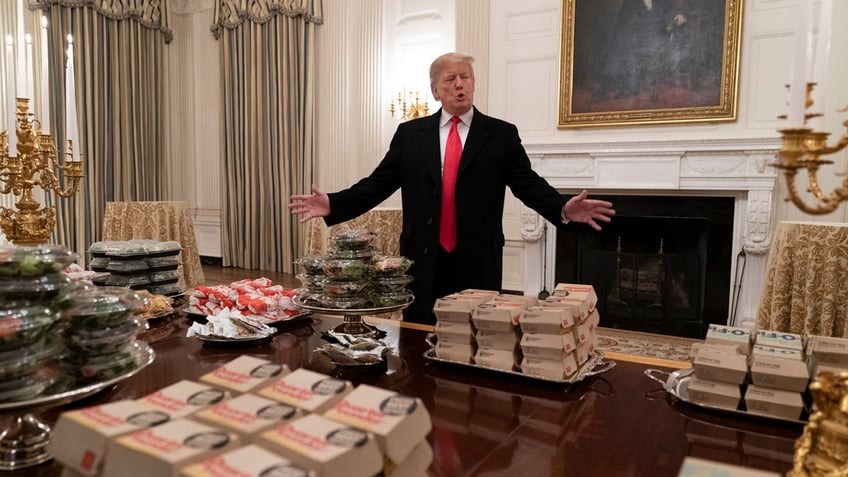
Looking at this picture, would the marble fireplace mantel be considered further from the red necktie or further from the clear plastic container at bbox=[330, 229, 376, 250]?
the clear plastic container at bbox=[330, 229, 376, 250]

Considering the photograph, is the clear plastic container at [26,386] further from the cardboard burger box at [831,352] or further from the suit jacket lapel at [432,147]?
the suit jacket lapel at [432,147]

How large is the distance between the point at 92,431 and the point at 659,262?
181 inches

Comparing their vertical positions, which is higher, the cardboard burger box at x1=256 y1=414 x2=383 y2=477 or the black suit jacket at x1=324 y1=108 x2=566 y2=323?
the black suit jacket at x1=324 y1=108 x2=566 y2=323

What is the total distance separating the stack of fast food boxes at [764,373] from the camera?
909 mm

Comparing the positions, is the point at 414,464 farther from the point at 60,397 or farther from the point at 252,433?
the point at 60,397

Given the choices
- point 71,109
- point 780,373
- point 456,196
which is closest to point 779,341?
point 780,373

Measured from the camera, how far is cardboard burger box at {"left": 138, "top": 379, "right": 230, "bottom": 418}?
623 mm

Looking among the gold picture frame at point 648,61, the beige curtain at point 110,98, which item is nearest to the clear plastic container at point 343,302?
the gold picture frame at point 648,61

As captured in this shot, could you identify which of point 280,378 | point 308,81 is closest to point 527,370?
point 280,378

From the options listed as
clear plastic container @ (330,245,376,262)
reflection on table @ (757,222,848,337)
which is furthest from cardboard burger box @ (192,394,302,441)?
reflection on table @ (757,222,848,337)

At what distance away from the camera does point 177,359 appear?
1263 millimetres

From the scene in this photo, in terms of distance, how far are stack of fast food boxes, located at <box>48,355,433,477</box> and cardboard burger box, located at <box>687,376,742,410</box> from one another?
1.90 feet

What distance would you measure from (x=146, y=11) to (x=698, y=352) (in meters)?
7.62

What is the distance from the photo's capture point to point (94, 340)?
84 centimetres
